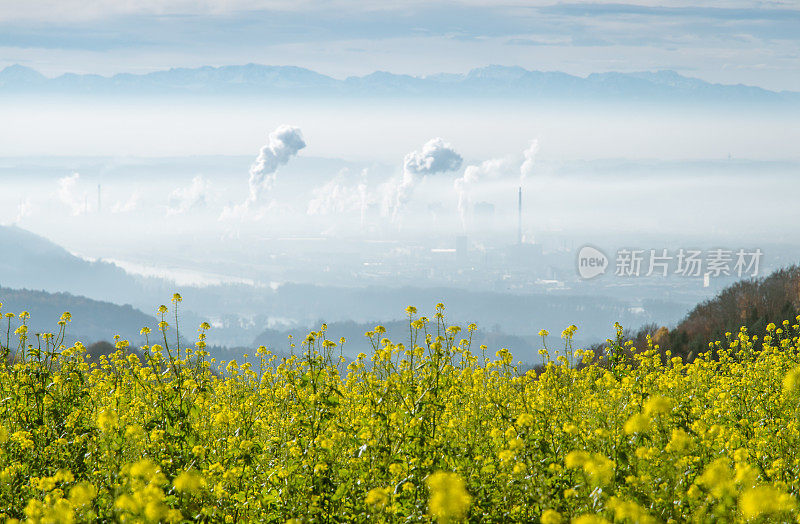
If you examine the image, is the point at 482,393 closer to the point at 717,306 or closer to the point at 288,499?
the point at 288,499

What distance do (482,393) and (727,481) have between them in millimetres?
3663

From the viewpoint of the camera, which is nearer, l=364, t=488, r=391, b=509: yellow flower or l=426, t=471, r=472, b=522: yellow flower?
l=426, t=471, r=472, b=522: yellow flower

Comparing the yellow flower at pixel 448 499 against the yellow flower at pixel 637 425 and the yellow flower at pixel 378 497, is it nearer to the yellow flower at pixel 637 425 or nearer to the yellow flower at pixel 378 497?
the yellow flower at pixel 378 497

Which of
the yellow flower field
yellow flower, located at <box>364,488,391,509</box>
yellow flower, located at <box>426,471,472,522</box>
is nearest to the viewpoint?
yellow flower, located at <box>426,471,472,522</box>

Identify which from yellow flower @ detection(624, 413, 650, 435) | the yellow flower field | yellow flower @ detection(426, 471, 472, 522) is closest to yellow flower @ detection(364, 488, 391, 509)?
the yellow flower field

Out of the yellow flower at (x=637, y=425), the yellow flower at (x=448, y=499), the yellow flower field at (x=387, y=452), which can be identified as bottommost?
the yellow flower field at (x=387, y=452)

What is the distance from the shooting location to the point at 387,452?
16.2ft

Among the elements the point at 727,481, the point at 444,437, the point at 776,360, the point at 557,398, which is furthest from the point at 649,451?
the point at 776,360

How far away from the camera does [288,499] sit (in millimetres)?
4652

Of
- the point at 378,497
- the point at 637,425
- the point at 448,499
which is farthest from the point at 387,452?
the point at 637,425

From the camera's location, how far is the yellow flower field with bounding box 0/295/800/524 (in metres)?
4.09

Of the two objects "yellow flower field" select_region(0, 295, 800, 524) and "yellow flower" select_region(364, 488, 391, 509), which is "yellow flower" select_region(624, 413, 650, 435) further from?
"yellow flower" select_region(364, 488, 391, 509)

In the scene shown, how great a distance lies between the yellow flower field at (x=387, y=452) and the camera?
13.4 ft

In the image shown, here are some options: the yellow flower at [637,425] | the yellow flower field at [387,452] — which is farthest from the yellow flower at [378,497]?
the yellow flower at [637,425]
